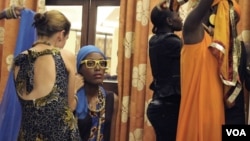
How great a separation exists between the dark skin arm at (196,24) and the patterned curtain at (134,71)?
1005mm

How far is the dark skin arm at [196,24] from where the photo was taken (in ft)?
4.32

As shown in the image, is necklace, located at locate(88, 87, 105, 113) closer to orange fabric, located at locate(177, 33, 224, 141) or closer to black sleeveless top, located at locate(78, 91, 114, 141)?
black sleeveless top, located at locate(78, 91, 114, 141)

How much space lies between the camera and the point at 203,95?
1367mm

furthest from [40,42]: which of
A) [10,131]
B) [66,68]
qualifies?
[10,131]

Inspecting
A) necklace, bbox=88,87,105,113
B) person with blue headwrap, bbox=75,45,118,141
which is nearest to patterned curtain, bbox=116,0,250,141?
person with blue headwrap, bbox=75,45,118,141

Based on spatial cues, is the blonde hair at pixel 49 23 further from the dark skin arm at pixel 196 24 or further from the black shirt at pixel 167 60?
the dark skin arm at pixel 196 24

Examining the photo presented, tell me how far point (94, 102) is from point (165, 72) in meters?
0.59

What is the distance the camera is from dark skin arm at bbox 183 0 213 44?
1.32 meters

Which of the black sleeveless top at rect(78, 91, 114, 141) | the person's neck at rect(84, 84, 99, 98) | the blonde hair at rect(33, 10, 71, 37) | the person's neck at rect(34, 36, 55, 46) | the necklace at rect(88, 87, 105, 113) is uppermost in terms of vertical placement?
the blonde hair at rect(33, 10, 71, 37)

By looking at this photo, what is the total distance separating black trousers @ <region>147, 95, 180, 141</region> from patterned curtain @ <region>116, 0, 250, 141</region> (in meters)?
0.68

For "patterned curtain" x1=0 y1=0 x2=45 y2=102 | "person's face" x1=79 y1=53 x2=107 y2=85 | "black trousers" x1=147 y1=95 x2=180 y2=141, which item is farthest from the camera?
"patterned curtain" x1=0 y1=0 x2=45 y2=102

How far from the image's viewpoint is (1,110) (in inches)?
82.4

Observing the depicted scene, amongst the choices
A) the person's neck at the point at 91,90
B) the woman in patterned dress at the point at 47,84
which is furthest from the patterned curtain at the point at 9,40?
the woman in patterned dress at the point at 47,84

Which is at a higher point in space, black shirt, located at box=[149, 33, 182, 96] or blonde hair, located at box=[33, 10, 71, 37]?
blonde hair, located at box=[33, 10, 71, 37]
